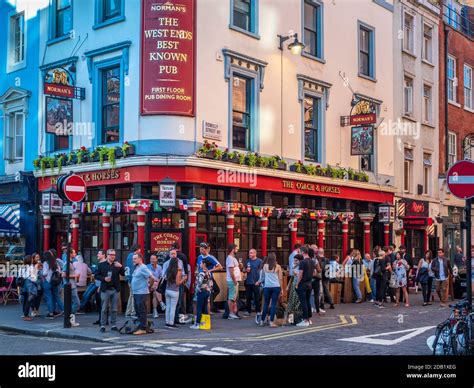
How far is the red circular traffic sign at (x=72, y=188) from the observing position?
1614 centimetres

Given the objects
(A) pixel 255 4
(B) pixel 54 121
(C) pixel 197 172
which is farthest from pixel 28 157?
(A) pixel 255 4

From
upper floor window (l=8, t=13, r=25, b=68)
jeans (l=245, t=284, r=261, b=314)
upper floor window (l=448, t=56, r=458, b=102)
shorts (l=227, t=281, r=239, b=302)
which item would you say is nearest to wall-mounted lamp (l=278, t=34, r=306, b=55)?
jeans (l=245, t=284, r=261, b=314)

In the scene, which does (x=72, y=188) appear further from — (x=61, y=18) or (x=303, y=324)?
(x=61, y=18)

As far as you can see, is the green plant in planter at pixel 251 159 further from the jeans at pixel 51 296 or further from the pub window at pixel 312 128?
the jeans at pixel 51 296

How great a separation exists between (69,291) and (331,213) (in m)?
12.3

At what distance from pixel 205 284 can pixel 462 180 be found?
669cm

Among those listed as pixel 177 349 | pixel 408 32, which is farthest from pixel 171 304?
pixel 408 32

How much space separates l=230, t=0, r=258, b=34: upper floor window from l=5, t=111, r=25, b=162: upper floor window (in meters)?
8.59

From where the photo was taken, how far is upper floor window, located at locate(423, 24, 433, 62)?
105 ft

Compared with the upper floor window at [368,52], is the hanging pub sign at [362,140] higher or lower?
lower

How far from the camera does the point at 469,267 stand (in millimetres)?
11227

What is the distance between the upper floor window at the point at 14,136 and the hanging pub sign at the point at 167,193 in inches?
323

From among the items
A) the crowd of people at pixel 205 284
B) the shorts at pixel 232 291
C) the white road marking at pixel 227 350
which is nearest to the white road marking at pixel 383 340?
the crowd of people at pixel 205 284
